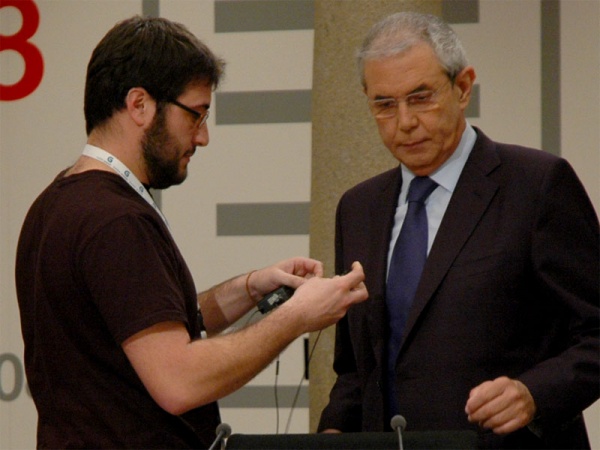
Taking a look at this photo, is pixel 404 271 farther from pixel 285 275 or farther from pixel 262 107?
pixel 262 107

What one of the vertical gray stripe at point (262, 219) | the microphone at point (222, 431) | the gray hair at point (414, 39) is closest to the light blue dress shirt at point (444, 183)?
the gray hair at point (414, 39)

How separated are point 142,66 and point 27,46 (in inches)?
100

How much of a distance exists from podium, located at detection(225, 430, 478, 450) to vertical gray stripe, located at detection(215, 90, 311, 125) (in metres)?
2.76

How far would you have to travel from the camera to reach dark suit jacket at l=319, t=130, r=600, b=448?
206 centimetres

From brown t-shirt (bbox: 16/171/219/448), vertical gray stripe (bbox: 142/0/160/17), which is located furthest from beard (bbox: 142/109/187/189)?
vertical gray stripe (bbox: 142/0/160/17)

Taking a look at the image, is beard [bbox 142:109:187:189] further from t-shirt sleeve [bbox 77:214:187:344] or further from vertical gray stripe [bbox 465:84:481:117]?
vertical gray stripe [bbox 465:84:481:117]

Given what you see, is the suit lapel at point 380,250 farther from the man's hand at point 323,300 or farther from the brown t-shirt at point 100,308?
the brown t-shirt at point 100,308

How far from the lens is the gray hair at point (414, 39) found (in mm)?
2244

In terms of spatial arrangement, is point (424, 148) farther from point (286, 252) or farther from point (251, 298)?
point (286, 252)

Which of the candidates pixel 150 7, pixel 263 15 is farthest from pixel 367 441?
pixel 150 7

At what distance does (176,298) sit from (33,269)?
0.36m

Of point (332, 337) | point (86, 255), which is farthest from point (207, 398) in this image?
point (332, 337)

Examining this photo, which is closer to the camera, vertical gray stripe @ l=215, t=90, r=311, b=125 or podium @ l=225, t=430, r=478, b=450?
podium @ l=225, t=430, r=478, b=450

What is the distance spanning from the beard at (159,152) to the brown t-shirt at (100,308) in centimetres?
12
